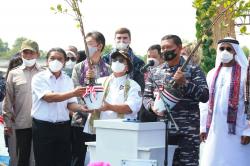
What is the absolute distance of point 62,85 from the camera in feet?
33.0

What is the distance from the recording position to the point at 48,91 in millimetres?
9898

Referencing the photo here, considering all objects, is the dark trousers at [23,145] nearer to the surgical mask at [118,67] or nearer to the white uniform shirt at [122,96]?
the white uniform shirt at [122,96]

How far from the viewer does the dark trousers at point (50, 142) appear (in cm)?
992

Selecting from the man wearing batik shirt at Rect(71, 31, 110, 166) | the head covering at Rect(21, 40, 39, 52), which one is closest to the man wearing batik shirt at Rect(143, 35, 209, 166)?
the man wearing batik shirt at Rect(71, 31, 110, 166)

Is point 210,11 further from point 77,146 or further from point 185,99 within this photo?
point 77,146

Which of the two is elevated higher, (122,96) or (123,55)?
(123,55)

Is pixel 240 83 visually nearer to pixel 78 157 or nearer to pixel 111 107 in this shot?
pixel 111 107

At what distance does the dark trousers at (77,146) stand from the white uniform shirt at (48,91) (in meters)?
0.42

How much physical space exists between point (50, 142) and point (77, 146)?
0.62 meters

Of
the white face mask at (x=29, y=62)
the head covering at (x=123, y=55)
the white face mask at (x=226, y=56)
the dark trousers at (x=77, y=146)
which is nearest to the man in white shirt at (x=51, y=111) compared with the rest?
the dark trousers at (x=77, y=146)

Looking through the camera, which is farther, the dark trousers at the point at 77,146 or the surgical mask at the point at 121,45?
the dark trousers at the point at 77,146

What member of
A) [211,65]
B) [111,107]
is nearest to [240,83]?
[111,107]

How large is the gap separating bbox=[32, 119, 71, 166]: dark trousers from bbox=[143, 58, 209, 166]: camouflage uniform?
1890 millimetres

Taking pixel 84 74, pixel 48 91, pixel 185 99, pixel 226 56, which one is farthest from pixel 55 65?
pixel 226 56
